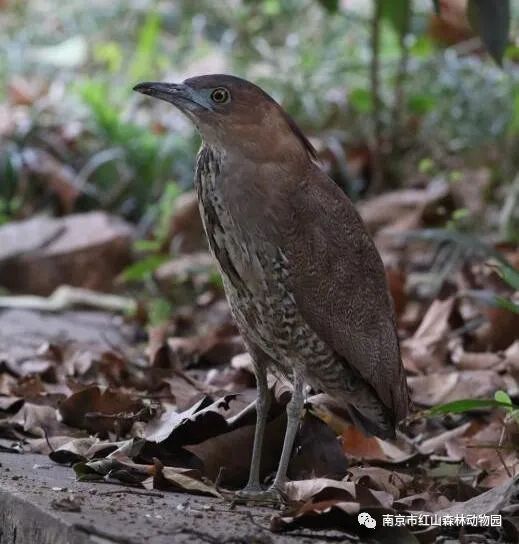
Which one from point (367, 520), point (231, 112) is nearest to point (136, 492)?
point (367, 520)

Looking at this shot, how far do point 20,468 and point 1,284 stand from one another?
5124 millimetres

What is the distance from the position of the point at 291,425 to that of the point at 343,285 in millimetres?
475

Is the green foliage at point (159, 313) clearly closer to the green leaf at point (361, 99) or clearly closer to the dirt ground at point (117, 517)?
the green leaf at point (361, 99)

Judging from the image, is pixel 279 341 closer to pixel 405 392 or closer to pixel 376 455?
pixel 405 392

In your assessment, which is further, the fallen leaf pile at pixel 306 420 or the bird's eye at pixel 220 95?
the bird's eye at pixel 220 95

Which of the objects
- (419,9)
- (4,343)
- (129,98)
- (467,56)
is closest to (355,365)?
(4,343)

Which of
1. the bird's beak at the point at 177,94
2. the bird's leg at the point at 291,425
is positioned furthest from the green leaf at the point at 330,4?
the bird's leg at the point at 291,425

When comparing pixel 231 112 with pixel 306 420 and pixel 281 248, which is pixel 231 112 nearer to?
pixel 281 248

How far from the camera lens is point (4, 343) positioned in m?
6.12

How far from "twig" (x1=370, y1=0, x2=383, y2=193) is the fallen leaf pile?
172 cm

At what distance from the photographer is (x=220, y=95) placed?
3619 mm

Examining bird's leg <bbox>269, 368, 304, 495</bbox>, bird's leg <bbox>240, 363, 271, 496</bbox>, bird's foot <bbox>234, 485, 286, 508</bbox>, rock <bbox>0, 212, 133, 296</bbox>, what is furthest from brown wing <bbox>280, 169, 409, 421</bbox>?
rock <bbox>0, 212, 133, 296</bbox>

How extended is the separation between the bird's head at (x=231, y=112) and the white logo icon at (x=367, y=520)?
1.19 m

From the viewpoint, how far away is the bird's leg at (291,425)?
11.5ft
